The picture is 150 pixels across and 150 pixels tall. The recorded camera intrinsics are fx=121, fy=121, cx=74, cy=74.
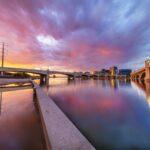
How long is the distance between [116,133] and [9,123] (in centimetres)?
598

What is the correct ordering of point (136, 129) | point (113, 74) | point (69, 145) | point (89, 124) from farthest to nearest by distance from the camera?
point (113, 74), point (89, 124), point (136, 129), point (69, 145)

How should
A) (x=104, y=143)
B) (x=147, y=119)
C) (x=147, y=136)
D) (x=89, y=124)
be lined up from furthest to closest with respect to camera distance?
(x=147, y=119) < (x=89, y=124) < (x=147, y=136) < (x=104, y=143)

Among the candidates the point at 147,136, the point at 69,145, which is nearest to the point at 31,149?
the point at 69,145

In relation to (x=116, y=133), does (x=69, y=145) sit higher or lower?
higher

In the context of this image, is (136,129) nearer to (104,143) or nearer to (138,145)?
(138,145)

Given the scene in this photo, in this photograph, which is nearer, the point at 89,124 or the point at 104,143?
the point at 104,143

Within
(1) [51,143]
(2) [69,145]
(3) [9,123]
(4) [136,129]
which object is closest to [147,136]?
(4) [136,129]

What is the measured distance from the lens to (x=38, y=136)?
5613mm

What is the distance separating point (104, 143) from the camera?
5.32 meters

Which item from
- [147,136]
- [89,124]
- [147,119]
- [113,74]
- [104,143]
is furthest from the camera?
[113,74]

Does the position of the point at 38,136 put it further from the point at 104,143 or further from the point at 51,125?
the point at 104,143

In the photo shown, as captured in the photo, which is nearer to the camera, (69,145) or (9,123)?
(69,145)

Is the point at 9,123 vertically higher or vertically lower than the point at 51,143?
lower

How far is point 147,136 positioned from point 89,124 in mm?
3059
